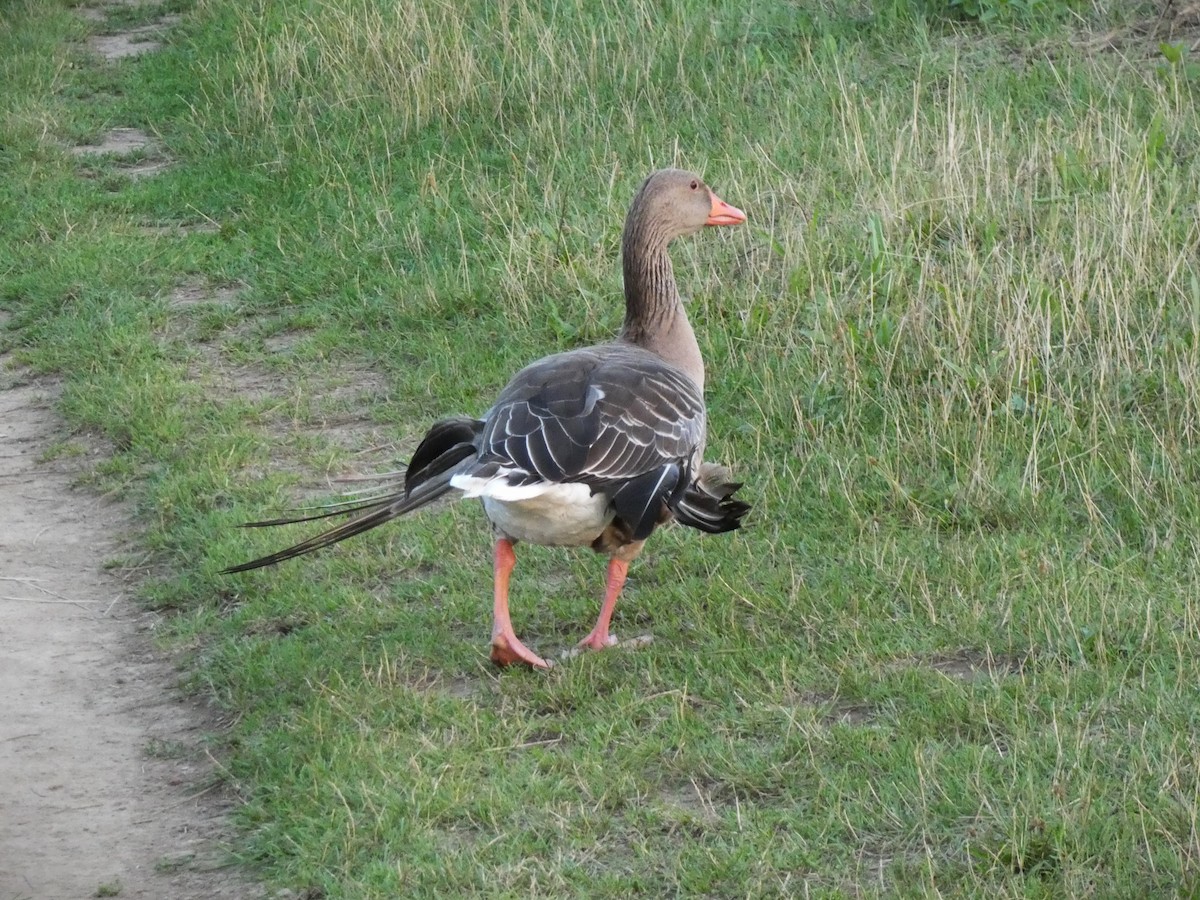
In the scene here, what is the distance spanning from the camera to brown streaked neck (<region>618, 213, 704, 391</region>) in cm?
589

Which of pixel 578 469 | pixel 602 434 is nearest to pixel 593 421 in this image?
pixel 602 434

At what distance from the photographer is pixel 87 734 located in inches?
199

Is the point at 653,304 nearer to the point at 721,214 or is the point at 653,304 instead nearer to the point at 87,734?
the point at 721,214

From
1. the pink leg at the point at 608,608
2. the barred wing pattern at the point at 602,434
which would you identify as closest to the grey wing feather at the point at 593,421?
the barred wing pattern at the point at 602,434

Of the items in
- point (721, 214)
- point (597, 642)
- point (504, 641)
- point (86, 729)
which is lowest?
point (86, 729)

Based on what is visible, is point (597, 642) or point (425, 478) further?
point (597, 642)

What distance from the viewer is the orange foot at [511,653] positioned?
5008 mm

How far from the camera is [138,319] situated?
8.65m

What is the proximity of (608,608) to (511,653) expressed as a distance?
39 cm

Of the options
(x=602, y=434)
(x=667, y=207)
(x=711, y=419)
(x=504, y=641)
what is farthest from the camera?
(x=711, y=419)

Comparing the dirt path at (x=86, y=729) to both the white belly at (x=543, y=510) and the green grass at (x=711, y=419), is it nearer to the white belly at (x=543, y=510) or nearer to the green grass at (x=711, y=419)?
the green grass at (x=711, y=419)

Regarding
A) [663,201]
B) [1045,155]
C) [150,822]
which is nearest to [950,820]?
[150,822]

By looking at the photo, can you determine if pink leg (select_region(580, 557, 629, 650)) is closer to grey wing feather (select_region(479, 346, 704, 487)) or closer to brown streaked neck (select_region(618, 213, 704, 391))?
grey wing feather (select_region(479, 346, 704, 487))

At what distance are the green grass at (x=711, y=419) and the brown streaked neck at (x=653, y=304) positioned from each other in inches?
26.7
